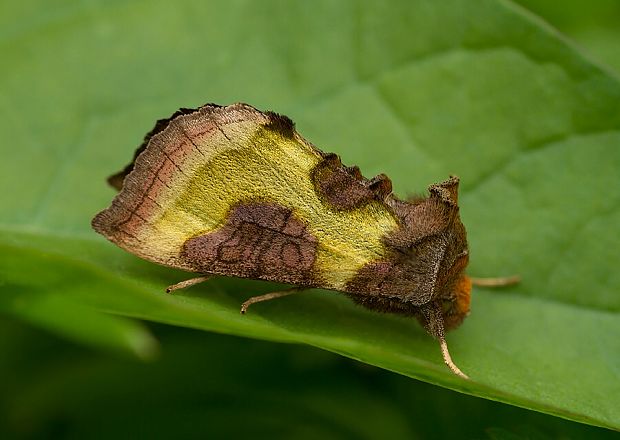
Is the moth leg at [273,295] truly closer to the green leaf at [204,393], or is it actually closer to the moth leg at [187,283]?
the moth leg at [187,283]

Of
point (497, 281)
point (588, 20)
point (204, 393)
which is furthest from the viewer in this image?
point (588, 20)

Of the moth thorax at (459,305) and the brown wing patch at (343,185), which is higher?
the brown wing patch at (343,185)

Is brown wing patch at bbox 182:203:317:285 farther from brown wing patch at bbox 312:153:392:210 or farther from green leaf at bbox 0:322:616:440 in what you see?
green leaf at bbox 0:322:616:440

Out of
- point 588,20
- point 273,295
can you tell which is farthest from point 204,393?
point 588,20

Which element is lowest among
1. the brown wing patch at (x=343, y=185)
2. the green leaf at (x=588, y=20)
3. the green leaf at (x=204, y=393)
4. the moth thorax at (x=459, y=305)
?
the green leaf at (x=204, y=393)

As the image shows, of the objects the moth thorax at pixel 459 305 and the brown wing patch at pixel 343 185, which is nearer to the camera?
the brown wing patch at pixel 343 185

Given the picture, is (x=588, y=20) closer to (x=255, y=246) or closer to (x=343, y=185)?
(x=343, y=185)

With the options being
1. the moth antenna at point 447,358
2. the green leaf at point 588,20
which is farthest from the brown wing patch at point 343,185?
the green leaf at point 588,20
